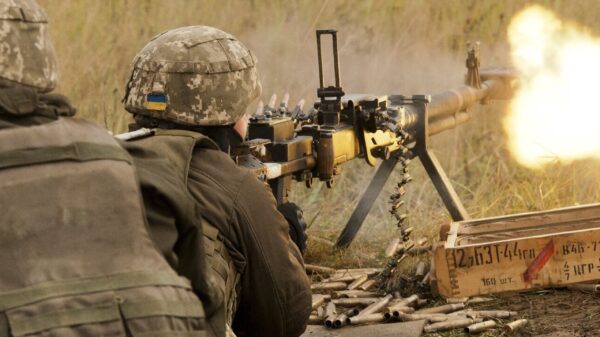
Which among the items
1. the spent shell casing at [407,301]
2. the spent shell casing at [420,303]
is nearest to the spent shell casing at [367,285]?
the spent shell casing at [407,301]

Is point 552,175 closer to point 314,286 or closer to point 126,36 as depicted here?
point 314,286

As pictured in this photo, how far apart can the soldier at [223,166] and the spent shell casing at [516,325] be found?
2.02 meters

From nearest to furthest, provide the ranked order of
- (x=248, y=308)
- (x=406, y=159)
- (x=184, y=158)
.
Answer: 1. (x=184, y=158)
2. (x=248, y=308)
3. (x=406, y=159)

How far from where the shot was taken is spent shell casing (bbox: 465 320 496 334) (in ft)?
22.9

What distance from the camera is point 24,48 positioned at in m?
3.66

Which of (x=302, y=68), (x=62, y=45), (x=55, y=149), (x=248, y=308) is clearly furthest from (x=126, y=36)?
(x=55, y=149)

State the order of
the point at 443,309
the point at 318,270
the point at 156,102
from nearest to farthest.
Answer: the point at 156,102
the point at 443,309
the point at 318,270

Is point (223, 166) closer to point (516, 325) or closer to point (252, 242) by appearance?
point (252, 242)

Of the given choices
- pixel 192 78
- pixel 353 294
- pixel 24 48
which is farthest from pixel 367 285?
pixel 24 48

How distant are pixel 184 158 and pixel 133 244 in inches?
33.8

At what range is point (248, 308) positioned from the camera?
505cm

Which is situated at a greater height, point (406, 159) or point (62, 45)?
point (62, 45)

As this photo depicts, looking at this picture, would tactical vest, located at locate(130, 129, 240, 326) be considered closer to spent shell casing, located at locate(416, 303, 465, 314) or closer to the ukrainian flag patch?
the ukrainian flag patch

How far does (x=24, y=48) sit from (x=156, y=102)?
1.75 metres
